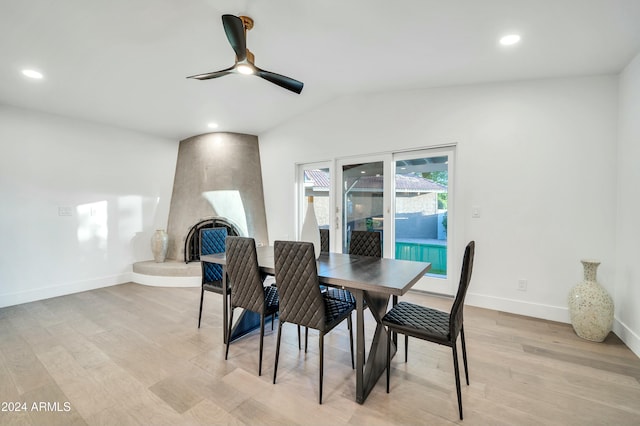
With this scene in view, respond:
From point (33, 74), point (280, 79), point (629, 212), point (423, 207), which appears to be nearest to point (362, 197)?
point (423, 207)

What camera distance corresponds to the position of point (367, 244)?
2785 millimetres

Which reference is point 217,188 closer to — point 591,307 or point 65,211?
point 65,211

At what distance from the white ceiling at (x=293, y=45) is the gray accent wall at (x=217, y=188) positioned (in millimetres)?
1213

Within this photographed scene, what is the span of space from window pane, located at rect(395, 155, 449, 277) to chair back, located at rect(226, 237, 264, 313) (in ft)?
7.73

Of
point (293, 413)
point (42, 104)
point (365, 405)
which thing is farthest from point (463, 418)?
point (42, 104)

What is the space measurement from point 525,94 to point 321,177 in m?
2.77

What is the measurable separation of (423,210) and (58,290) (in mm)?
5106

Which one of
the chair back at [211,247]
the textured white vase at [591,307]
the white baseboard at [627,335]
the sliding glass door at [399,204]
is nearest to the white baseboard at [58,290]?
the chair back at [211,247]

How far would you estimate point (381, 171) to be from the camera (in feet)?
12.7

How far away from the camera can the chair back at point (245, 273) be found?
201 cm

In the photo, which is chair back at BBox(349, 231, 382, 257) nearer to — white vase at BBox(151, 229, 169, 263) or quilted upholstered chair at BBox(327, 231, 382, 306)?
quilted upholstered chair at BBox(327, 231, 382, 306)

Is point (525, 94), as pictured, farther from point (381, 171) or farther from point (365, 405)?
point (365, 405)

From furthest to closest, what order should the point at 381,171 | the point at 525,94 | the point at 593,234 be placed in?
the point at 381,171, the point at 525,94, the point at 593,234

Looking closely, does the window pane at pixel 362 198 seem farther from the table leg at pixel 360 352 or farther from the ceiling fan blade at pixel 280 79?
the table leg at pixel 360 352
